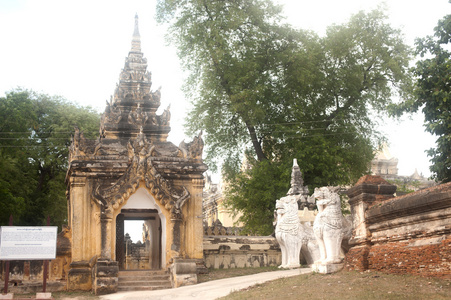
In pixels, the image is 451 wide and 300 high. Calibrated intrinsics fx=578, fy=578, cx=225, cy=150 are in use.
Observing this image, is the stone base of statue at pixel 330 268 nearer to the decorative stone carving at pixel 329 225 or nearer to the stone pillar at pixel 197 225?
the decorative stone carving at pixel 329 225

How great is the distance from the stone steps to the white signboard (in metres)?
2.56

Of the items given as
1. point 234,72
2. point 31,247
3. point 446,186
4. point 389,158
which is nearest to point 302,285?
point 446,186

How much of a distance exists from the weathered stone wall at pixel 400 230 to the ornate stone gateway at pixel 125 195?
610 centimetres

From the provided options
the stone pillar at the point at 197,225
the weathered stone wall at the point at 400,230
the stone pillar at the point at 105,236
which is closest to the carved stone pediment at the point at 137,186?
the stone pillar at the point at 105,236

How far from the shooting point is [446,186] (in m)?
8.60

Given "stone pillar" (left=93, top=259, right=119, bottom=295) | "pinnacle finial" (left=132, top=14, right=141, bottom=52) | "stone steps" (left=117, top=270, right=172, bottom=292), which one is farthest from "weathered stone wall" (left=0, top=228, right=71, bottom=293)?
"pinnacle finial" (left=132, top=14, right=141, bottom=52)

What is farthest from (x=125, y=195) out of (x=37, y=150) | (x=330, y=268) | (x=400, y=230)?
(x=37, y=150)

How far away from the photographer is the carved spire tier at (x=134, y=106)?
18.5 m

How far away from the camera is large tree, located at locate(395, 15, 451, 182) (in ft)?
55.6

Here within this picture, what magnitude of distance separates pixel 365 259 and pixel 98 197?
8.35m

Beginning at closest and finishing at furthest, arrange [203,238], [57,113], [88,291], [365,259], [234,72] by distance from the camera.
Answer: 1. [365,259]
2. [88,291]
3. [203,238]
4. [234,72]
5. [57,113]

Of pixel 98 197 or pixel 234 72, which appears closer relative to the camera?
pixel 98 197

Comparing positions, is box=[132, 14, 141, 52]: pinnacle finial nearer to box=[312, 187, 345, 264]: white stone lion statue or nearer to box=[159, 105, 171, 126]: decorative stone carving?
box=[159, 105, 171, 126]: decorative stone carving

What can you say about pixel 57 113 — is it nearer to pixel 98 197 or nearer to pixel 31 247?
pixel 98 197
